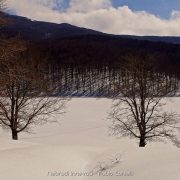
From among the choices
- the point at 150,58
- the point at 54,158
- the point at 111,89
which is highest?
the point at 150,58

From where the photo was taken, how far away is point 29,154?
1380 centimetres

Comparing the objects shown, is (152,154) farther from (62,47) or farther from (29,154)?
(62,47)

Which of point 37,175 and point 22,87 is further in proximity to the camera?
point 22,87

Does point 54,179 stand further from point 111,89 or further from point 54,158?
point 111,89

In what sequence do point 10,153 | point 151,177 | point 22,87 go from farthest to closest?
1. point 22,87
2. point 10,153
3. point 151,177

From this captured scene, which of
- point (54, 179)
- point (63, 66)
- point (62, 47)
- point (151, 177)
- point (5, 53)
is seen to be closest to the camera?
point (151, 177)

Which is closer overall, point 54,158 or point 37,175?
point 37,175

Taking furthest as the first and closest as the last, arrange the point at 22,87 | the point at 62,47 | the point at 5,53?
the point at 62,47, the point at 22,87, the point at 5,53

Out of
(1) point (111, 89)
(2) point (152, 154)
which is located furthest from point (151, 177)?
(1) point (111, 89)

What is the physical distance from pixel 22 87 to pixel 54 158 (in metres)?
14.0

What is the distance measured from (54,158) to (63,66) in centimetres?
14228

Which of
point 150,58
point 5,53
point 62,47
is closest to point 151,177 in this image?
point 5,53

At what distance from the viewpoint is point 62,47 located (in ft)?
614

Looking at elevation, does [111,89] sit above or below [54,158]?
below
